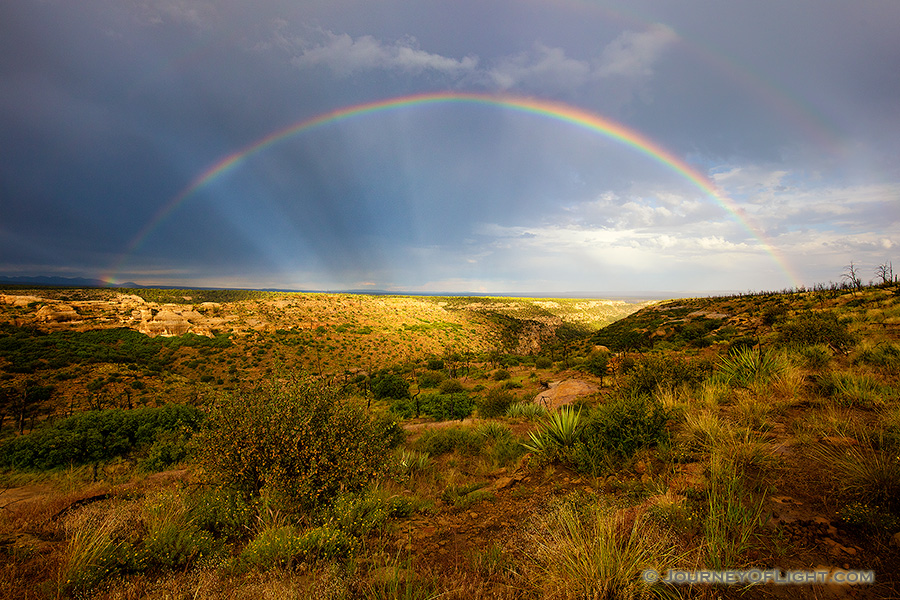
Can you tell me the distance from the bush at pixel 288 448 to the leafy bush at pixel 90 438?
6639 mm

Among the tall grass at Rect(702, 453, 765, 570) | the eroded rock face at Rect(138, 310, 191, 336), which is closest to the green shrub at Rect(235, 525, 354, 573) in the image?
the tall grass at Rect(702, 453, 765, 570)

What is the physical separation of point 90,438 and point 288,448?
13.0 meters

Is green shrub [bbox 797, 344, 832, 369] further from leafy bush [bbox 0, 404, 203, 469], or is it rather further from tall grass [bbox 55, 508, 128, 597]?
leafy bush [bbox 0, 404, 203, 469]

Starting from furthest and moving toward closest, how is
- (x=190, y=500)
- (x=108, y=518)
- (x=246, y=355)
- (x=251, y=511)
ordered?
(x=246, y=355)
(x=190, y=500)
(x=251, y=511)
(x=108, y=518)

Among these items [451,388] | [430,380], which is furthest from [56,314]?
[451,388]

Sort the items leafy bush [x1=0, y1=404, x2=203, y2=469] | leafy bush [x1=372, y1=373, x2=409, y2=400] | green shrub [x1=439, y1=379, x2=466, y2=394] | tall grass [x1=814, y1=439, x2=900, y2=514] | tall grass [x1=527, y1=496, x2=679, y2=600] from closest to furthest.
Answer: tall grass [x1=527, y1=496, x2=679, y2=600]
tall grass [x1=814, y1=439, x2=900, y2=514]
leafy bush [x1=0, y1=404, x2=203, y2=469]
leafy bush [x1=372, y1=373, x2=409, y2=400]
green shrub [x1=439, y1=379, x2=466, y2=394]

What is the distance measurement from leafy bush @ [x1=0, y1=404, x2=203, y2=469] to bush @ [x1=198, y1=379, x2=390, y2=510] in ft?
21.8

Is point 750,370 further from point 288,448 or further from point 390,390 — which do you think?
point 390,390

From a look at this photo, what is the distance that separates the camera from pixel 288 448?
5762 mm

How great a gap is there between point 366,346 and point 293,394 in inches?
1636

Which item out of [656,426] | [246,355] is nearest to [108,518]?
[656,426]

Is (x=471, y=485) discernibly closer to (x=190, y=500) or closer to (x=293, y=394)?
(x=293, y=394)

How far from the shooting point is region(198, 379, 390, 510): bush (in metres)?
5.63

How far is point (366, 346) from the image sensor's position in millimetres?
46844
